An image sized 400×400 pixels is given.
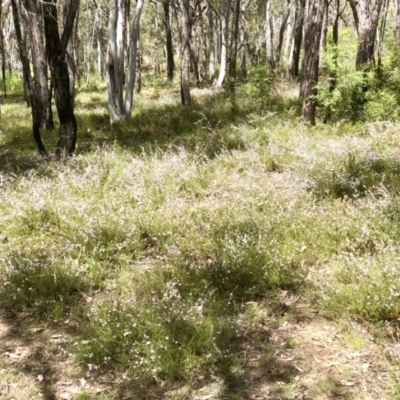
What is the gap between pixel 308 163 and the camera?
657cm

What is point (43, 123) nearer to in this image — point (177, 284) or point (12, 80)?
point (177, 284)

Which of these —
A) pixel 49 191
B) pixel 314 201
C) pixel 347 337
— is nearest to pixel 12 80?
pixel 49 191

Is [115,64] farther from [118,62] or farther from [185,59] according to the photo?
[185,59]

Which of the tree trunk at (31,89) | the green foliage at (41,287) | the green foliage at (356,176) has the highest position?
the tree trunk at (31,89)

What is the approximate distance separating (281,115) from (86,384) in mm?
8790

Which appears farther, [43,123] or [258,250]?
[43,123]

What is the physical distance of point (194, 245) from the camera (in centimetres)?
477

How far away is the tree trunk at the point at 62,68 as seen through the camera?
8203mm

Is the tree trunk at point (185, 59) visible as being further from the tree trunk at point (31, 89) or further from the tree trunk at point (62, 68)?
the tree trunk at point (62, 68)

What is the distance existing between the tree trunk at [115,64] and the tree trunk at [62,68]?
3.51 m

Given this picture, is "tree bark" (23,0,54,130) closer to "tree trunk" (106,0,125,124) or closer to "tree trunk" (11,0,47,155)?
"tree trunk" (11,0,47,155)

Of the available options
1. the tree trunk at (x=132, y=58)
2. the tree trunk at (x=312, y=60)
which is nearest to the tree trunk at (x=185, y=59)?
the tree trunk at (x=132, y=58)

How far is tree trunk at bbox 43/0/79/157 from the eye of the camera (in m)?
8.20

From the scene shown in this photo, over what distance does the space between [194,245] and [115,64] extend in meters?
9.46
